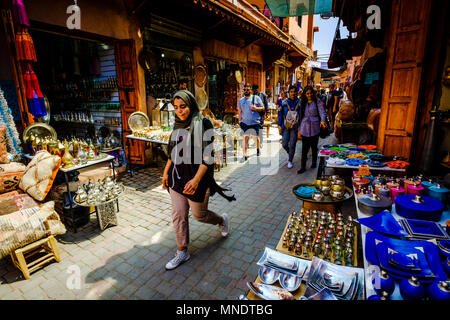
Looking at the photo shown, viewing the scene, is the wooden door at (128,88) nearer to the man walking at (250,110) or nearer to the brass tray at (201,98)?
the brass tray at (201,98)

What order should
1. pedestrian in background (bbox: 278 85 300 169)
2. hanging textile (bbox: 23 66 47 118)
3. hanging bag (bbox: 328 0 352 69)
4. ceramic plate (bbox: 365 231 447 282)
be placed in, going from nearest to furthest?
ceramic plate (bbox: 365 231 447 282) < hanging textile (bbox: 23 66 47 118) < pedestrian in background (bbox: 278 85 300 169) < hanging bag (bbox: 328 0 352 69)

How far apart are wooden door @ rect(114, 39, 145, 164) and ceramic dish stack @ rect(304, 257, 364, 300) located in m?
5.86

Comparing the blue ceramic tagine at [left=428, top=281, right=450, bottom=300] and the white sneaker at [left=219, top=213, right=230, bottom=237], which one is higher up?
the blue ceramic tagine at [left=428, top=281, right=450, bottom=300]

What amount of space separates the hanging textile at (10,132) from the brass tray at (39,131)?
0.81 feet

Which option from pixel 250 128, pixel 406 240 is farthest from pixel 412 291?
pixel 250 128

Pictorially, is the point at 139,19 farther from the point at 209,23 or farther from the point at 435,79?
the point at 435,79

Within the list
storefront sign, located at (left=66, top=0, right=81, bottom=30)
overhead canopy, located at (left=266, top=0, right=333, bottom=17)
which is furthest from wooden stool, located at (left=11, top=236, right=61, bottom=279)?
overhead canopy, located at (left=266, top=0, right=333, bottom=17)

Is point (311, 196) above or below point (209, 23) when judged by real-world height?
below

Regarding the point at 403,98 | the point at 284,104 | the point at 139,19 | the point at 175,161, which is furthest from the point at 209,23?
the point at 175,161

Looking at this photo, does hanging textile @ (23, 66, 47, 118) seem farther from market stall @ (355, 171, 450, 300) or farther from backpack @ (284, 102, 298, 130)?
backpack @ (284, 102, 298, 130)

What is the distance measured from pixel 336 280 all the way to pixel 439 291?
1.91ft

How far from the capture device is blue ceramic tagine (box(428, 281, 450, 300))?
4.45 feet

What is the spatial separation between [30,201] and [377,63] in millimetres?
7356

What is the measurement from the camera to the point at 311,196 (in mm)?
3182
